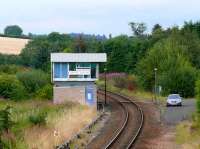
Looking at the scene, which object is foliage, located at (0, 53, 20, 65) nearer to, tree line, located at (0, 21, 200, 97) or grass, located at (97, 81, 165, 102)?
tree line, located at (0, 21, 200, 97)

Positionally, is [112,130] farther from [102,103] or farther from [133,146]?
[102,103]

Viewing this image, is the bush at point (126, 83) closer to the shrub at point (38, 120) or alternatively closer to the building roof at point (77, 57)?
the building roof at point (77, 57)

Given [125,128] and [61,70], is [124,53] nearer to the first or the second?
[61,70]

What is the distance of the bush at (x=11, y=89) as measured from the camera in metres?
70.8

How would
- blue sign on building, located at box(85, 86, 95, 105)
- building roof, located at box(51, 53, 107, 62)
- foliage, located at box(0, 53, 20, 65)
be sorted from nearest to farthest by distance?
1. blue sign on building, located at box(85, 86, 95, 105)
2. building roof, located at box(51, 53, 107, 62)
3. foliage, located at box(0, 53, 20, 65)

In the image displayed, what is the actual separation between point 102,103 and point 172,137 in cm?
2914

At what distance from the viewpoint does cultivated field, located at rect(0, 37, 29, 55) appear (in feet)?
534

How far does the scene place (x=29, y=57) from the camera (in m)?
132

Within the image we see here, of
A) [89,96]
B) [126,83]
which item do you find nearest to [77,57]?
[89,96]

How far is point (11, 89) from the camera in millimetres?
71000

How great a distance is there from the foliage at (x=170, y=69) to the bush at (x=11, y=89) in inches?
645

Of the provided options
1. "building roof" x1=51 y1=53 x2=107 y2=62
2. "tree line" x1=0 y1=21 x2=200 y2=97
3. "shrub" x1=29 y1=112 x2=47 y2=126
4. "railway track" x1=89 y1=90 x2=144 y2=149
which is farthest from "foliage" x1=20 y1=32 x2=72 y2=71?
"shrub" x1=29 y1=112 x2=47 y2=126

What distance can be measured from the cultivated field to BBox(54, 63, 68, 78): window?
9709 centimetres

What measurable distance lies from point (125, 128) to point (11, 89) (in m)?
32.0
